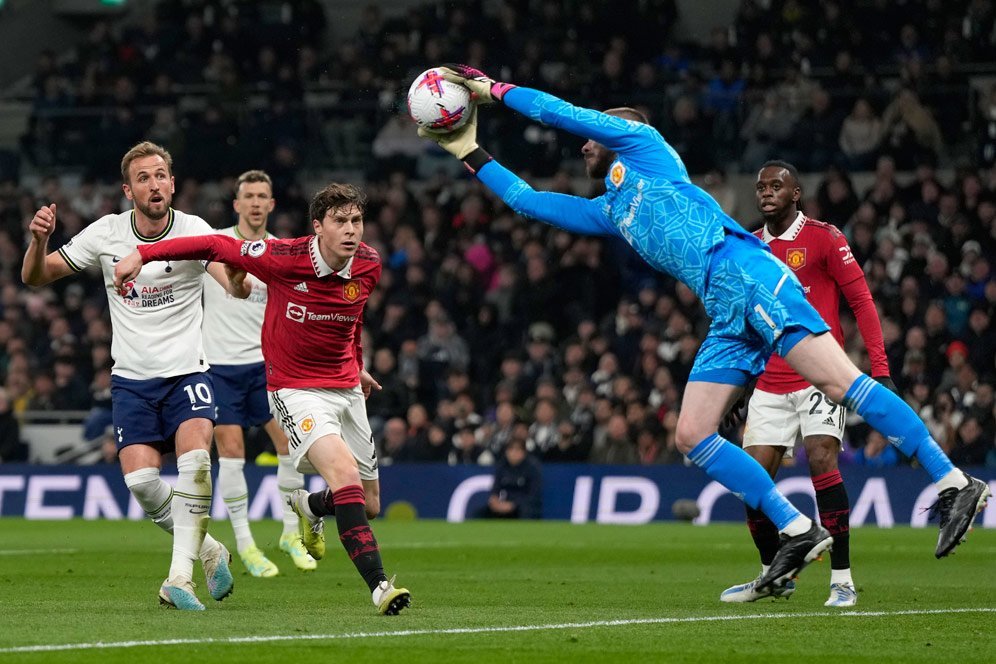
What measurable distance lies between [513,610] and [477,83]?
2818mm

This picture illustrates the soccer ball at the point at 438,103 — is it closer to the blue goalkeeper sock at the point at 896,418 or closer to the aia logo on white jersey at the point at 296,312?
the aia logo on white jersey at the point at 296,312

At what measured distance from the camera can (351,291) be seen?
357 inches

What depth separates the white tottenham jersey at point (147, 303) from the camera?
31.0 ft

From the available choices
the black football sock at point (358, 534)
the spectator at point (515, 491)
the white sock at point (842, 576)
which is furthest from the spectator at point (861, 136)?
the black football sock at point (358, 534)

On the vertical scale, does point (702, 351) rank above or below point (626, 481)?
above

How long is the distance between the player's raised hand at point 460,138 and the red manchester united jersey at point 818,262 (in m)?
2.10

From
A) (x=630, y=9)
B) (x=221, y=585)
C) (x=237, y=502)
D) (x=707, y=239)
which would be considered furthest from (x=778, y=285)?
(x=630, y=9)

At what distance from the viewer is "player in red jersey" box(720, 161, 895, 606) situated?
978 centimetres

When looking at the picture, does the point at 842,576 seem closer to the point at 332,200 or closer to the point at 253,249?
the point at 332,200

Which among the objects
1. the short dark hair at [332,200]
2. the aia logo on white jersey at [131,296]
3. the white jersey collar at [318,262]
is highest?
the short dark hair at [332,200]

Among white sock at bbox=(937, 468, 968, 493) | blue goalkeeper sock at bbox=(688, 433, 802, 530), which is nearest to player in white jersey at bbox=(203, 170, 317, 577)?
blue goalkeeper sock at bbox=(688, 433, 802, 530)

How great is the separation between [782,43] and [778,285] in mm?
16985

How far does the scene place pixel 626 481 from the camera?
1956cm

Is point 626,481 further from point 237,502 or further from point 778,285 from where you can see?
point 778,285
